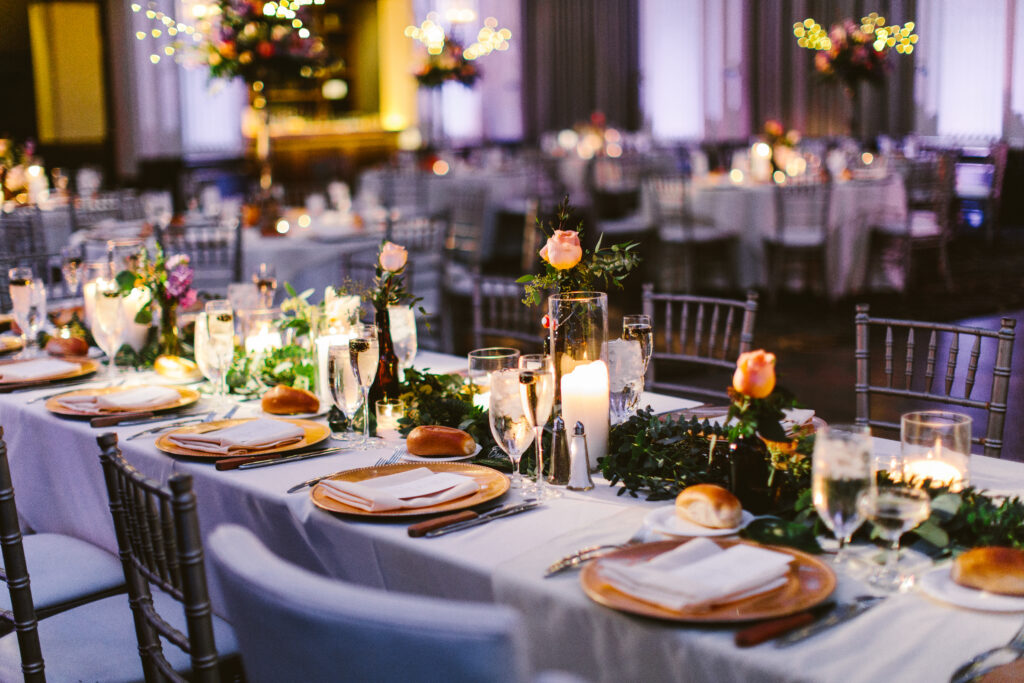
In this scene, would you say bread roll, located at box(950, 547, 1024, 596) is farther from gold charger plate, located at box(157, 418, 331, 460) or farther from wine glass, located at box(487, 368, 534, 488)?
gold charger plate, located at box(157, 418, 331, 460)

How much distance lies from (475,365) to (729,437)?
0.57 m

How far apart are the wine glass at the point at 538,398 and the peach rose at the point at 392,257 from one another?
57cm

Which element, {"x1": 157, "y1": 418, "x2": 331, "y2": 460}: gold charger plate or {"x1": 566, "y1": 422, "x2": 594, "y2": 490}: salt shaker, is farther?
{"x1": 157, "y1": 418, "x2": 331, "y2": 460}: gold charger plate

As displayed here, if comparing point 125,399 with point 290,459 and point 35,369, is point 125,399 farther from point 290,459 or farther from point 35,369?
point 290,459

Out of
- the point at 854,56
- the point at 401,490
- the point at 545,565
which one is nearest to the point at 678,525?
the point at 545,565

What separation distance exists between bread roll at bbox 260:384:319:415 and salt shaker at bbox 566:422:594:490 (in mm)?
772

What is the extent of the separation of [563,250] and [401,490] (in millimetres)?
523

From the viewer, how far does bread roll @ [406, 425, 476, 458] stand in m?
1.95

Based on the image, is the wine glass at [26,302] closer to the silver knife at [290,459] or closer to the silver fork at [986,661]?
the silver knife at [290,459]

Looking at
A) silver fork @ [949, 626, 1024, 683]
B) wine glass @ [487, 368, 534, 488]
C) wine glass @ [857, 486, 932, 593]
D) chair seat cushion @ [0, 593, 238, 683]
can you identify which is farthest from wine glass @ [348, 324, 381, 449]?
silver fork @ [949, 626, 1024, 683]

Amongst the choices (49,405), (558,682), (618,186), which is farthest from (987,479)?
(618,186)

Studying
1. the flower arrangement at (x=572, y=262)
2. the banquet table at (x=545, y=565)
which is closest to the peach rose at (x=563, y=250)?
the flower arrangement at (x=572, y=262)

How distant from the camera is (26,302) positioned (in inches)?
112

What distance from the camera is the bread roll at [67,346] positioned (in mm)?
2973
